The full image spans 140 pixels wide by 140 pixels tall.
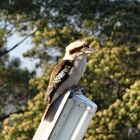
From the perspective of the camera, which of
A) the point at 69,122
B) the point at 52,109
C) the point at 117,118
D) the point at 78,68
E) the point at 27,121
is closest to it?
the point at 69,122

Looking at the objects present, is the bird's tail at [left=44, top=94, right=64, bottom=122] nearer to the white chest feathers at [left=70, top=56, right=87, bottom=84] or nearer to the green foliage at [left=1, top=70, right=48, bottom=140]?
the white chest feathers at [left=70, top=56, right=87, bottom=84]

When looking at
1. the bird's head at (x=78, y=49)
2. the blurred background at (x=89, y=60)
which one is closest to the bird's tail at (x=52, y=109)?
the bird's head at (x=78, y=49)

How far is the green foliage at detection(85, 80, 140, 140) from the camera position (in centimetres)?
1382

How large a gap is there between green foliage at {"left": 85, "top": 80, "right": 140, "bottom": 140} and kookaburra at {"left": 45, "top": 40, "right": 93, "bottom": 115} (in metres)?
9.32

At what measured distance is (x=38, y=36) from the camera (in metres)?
16.3

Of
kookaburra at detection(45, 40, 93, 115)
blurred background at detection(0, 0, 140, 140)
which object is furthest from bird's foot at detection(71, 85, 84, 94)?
blurred background at detection(0, 0, 140, 140)

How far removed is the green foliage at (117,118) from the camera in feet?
45.3

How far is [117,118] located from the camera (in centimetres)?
1428

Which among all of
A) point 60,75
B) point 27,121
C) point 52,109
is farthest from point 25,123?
point 52,109

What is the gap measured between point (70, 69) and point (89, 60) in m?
10.7

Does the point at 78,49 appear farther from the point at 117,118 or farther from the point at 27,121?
the point at 27,121

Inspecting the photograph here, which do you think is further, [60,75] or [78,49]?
[60,75]

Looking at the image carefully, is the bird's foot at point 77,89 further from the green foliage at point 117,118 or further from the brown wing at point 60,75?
the green foliage at point 117,118

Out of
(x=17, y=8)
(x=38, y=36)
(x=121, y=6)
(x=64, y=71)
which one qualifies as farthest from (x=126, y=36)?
(x=64, y=71)
